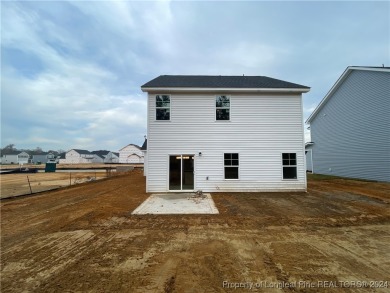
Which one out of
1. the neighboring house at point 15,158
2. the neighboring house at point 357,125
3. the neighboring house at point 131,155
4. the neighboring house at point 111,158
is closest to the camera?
the neighboring house at point 357,125

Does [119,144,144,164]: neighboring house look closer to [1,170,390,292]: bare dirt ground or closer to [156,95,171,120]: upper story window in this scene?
[156,95,171,120]: upper story window

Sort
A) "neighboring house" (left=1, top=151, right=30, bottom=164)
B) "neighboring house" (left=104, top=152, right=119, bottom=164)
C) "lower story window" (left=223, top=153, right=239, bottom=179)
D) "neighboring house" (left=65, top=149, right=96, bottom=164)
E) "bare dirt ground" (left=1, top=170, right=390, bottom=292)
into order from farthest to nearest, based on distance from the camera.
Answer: "neighboring house" (left=104, top=152, right=119, bottom=164) < "neighboring house" (left=1, top=151, right=30, bottom=164) < "neighboring house" (left=65, top=149, right=96, bottom=164) < "lower story window" (left=223, top=153, right=239, bottom=179) < "bare dirt ground" (left=1, top=170, right=390, bottom=292)

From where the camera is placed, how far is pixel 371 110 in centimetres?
1529

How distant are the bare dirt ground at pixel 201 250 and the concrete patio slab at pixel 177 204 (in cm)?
53

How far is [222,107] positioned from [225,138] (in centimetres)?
192

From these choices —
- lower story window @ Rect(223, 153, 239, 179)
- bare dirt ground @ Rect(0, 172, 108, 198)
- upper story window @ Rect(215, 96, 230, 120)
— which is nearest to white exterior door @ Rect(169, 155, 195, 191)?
lower story window @ Rect(223, 153, 239, 179)

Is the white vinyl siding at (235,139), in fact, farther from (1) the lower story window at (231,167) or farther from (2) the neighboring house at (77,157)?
(2) the neighboring house at (77,157)

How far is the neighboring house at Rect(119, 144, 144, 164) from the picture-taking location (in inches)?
2847

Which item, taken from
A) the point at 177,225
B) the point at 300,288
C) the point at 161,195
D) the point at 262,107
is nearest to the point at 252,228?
the point at 177,225

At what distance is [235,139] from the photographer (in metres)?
11.4

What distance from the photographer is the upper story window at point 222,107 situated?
1150 cm

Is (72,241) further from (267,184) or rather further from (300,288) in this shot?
(267,184)

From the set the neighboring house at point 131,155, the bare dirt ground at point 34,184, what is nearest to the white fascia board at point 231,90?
the bare dirt ground at point 34,184

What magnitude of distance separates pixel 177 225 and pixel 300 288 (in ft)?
12.3
